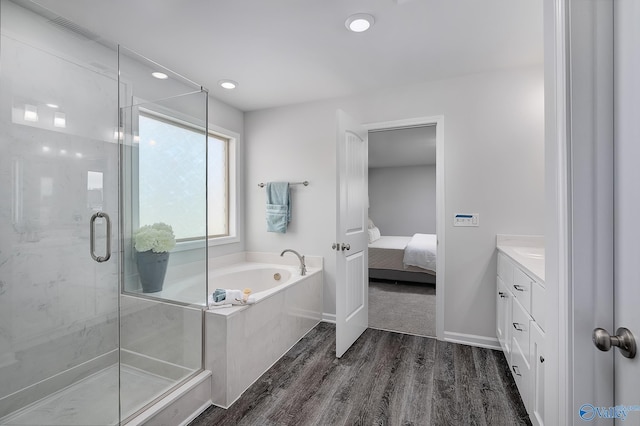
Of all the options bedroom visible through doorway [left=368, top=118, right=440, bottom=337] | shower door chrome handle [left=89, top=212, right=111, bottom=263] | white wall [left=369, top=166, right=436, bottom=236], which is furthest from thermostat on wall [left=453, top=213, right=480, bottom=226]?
white wall [left=369, top=166, right=436, bottom=236]

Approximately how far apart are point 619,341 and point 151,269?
6.95 ft

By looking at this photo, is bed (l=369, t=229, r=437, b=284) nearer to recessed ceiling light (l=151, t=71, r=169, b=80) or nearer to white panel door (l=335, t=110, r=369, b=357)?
white panel door (l=335, t=110, r=369, b=357)

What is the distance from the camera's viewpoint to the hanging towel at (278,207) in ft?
10.6

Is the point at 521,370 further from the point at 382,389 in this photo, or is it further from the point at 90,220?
the point at 90,220

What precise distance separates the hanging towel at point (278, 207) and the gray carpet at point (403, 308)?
4.70ft

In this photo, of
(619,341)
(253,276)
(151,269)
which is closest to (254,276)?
(253,276)

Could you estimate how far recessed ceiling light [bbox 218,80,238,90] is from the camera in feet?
8.83

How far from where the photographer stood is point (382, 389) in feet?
6.38

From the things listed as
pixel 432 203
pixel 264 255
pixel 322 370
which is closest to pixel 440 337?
pixel 322 370

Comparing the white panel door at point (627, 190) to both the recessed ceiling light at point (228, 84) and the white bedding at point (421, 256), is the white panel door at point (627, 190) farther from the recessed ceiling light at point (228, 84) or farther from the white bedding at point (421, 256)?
the white bedding at point (421, 256)

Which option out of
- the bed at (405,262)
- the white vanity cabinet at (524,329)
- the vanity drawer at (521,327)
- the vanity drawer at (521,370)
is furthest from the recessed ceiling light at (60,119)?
the bed at (405,262)

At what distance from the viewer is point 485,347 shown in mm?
2525

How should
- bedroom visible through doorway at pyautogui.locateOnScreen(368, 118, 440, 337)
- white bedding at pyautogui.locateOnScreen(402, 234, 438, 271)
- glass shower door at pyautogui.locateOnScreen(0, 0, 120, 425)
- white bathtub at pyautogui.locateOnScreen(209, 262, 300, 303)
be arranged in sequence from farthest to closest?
white bedding at pyautogui.locateOnScreen(402, 234, 438, 271), bedroom visible through doorway at pyautogui.locateOnScreen(368, 118, 440, 337), white bathtub at pyautogui.locateOnScreen(209, 262, 300, 303), glass shower door at pyautogui.locateOnScreen(0, 0, 120, 425)

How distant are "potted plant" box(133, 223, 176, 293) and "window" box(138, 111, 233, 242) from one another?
56 mm
